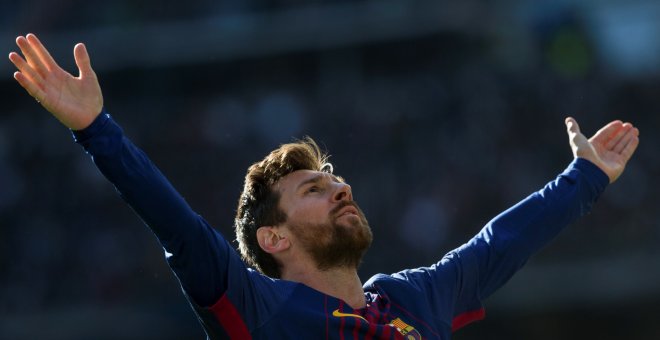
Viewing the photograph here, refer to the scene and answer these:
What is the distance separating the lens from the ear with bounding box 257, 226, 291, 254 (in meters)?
4.65

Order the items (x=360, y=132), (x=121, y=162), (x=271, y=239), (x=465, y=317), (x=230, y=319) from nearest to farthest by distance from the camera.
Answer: (x=121, y=162), (x=230, y=319), (x=271, y=239), (x=465, y=317), (x=360, y=132)

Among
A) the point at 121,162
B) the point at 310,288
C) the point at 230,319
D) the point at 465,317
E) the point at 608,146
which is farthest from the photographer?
the point at 608,146

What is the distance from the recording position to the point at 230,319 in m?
4.11

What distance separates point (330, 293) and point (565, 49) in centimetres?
1141

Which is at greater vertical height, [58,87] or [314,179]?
[314,179]

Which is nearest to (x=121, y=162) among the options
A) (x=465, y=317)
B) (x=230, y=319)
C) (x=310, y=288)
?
(x=230, y=319)

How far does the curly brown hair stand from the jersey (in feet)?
1.22

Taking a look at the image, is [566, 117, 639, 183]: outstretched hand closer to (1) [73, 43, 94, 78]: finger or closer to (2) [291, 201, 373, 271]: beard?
(2) [291, 201, 373, 271]: beard

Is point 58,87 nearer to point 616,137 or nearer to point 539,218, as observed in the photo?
point 539,218

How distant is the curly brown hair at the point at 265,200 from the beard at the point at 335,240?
15 cm

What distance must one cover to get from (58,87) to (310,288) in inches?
49.4

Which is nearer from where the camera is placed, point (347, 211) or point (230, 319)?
point (230, 319)

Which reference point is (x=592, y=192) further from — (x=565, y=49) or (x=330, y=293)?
(x=565, y=49)

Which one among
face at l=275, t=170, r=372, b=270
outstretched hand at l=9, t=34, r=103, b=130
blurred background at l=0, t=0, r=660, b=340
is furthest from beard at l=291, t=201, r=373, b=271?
blurred background at l=0, t=0, r=660, b=340
